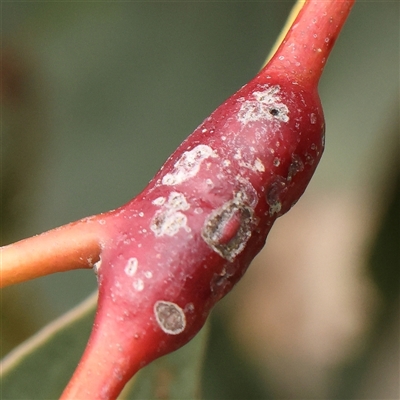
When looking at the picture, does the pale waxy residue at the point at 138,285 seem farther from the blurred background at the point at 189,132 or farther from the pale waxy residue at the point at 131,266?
the blurred background at the point at 189,132

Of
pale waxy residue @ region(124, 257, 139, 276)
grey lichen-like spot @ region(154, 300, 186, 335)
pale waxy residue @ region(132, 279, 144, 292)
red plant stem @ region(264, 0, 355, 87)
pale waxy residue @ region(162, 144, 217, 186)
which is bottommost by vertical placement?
grey lichen-like spot @ region(154, 300, 186, 335)

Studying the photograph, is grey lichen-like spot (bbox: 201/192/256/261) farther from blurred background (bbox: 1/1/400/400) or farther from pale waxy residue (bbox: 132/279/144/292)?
blurred background (bbox: 1/1/400/400)

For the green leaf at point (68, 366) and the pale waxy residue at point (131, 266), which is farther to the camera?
the green leaf at point (68, 366)

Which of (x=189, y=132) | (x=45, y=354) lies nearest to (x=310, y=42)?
(x=45, y=354)

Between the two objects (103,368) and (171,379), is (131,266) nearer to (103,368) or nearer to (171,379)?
(103,368)

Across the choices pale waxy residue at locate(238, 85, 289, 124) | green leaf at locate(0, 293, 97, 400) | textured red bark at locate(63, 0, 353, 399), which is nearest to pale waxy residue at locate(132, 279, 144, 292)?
textured red bark at locate(63, 0, 353, 399)

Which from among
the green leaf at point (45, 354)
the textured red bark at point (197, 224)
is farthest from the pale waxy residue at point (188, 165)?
the green leaf at point (45, 354)

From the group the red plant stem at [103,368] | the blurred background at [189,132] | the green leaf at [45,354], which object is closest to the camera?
the red plant stem at [103,368]

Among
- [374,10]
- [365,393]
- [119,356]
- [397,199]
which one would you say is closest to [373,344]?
[365,393]
